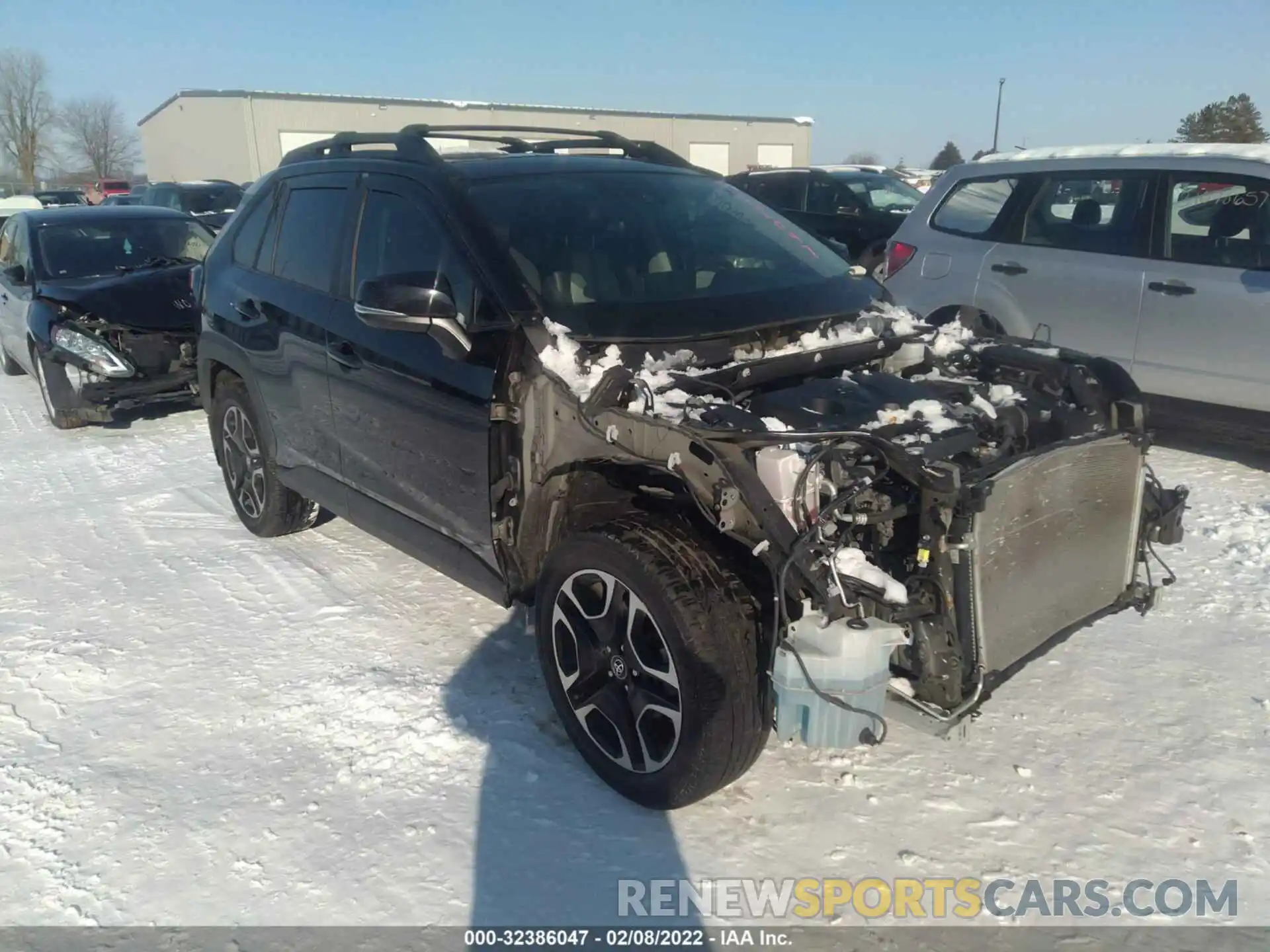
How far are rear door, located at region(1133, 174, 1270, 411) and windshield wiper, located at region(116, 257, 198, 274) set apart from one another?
7843mm

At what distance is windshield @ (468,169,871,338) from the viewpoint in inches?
136

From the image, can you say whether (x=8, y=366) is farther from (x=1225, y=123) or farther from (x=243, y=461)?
(x=1225, y=123)

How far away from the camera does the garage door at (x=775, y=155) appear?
49.2 m

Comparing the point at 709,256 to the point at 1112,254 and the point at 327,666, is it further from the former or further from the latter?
the point at 1112,254

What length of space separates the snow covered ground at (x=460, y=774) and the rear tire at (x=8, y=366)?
6943 mm

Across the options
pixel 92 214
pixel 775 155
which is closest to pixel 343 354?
pixel 92 214

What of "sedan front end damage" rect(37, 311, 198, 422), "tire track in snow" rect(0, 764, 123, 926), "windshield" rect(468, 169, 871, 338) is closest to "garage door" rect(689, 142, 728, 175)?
"sedan front end damage" rect(37, 311, 198, 422)

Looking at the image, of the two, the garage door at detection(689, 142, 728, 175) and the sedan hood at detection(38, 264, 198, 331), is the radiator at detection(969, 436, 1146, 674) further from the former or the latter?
the garage door at detection(689, 142, 728, 175)

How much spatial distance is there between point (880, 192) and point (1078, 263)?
24.4 feet

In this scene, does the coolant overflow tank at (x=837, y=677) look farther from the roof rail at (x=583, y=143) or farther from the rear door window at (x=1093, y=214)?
the rear door window at (x=1093, y=214)

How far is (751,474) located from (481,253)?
144 centimetres

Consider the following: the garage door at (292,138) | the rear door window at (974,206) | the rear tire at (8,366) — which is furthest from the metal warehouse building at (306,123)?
the rear door window at (974,206)

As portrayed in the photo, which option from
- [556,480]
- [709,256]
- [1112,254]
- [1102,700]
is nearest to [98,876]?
[556,480]

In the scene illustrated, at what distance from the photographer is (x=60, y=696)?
12.5 feet
